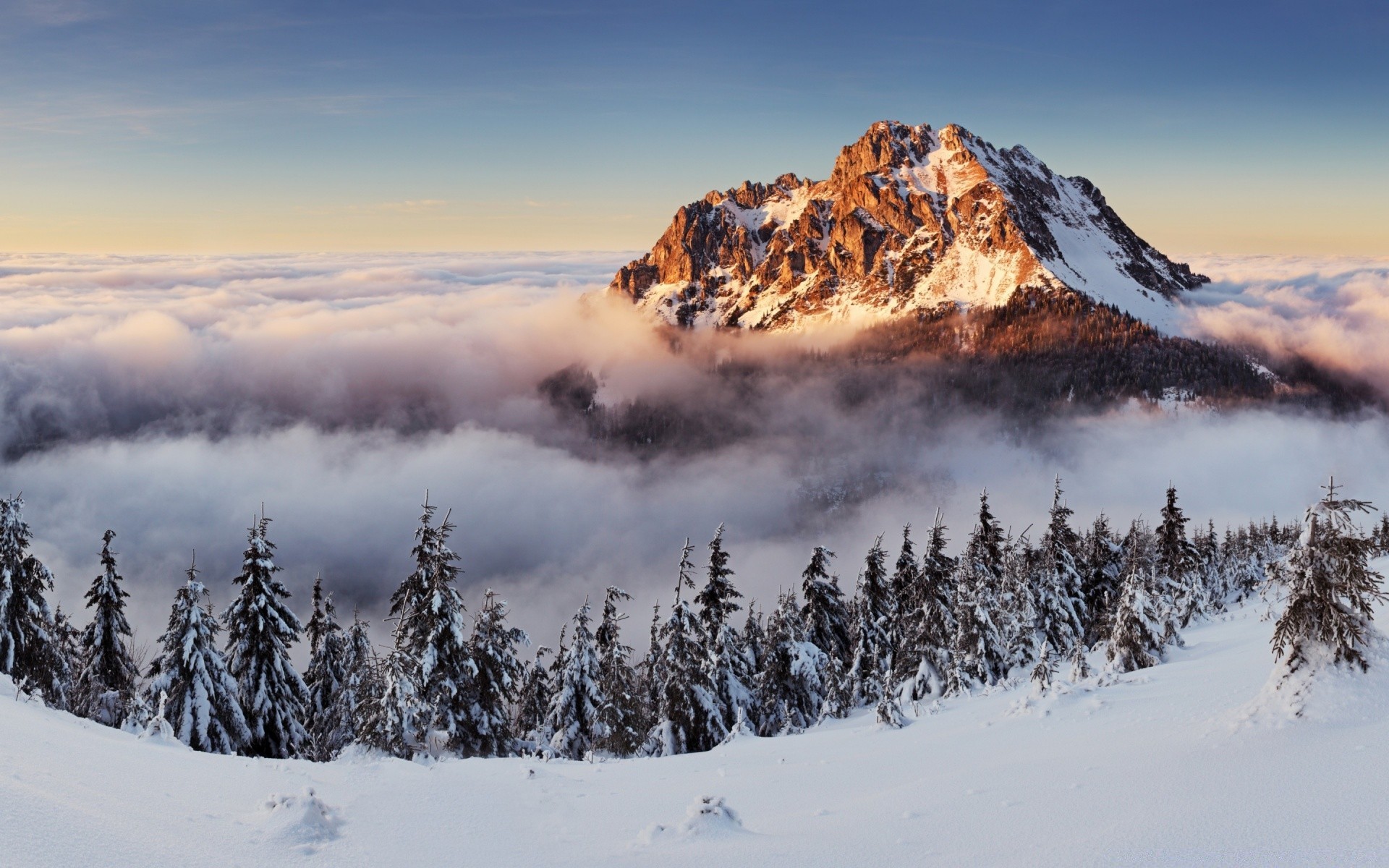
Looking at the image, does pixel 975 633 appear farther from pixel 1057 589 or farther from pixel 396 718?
pixel 396 718

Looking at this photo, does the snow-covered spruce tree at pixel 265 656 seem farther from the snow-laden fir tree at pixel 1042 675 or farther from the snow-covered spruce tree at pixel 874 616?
the snow-covered spruce tree at pixel 874 616

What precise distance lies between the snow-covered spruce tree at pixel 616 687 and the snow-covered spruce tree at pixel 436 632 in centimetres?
558

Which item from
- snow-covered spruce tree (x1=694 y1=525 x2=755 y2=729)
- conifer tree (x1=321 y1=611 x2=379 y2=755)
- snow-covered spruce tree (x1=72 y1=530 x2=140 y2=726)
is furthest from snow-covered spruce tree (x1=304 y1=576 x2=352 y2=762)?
snow-covered spruce tree (x1=694 y1=525 x2=755 y2=729)

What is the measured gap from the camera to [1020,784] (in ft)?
34.8

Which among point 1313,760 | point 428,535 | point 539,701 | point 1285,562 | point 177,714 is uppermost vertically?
point 1285,562

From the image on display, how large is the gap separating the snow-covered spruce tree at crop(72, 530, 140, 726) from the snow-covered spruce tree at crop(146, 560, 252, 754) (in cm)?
443

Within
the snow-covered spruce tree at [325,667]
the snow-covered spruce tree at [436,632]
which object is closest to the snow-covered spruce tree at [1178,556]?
the snow-covered spruce tree at [436,632]

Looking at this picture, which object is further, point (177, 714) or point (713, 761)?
point (177, 714)

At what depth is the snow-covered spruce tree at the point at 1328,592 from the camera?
37.2 ft

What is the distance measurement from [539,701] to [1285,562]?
33.2m

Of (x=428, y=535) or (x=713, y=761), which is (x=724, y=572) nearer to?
(x=428, y=535)

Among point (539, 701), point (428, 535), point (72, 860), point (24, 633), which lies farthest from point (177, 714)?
point (72, 860)

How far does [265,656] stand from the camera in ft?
94.1

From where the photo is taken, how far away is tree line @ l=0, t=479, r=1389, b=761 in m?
24.4
